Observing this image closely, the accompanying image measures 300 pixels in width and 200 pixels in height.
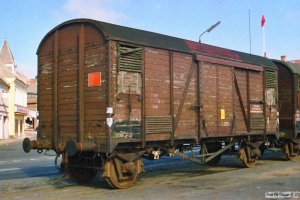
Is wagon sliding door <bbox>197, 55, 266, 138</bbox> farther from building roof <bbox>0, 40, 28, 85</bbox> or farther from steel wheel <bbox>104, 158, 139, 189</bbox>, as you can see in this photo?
building roof <bbox>0, 40, 28, 85</bbox>

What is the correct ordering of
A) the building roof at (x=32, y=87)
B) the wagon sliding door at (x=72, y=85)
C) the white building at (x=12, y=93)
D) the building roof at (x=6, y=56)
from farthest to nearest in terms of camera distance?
the building roof at (x=32, y=87) → the building roof at (x=6, y=56) → the white building at (x=12, y=93) → the wagon sliding door at (x=72, y=85)

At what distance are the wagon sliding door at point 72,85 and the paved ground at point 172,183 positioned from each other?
119 cm

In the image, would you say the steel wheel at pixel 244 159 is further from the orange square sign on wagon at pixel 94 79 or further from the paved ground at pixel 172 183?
the orange square sign on wagon at pixel 94 79

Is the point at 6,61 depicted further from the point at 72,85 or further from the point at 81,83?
the point at 81,83

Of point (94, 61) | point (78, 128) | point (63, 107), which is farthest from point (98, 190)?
point (94, 61)

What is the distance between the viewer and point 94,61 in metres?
9.50

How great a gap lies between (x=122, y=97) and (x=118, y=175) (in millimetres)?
1771

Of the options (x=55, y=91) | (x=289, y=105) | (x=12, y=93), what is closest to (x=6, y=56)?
(x=12, y=93)

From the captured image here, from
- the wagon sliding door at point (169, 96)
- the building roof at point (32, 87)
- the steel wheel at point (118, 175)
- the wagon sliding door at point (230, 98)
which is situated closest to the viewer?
the steel wheel at point (118, 175)

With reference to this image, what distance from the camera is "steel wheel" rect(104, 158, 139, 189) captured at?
30.2 feet

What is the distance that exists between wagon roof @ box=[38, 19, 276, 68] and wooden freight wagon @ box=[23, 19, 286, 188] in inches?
1.2

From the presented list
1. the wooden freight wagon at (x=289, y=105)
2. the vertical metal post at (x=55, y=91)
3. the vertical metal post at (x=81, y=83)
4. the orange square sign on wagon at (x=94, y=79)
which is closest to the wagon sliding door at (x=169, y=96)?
the orange square sign on wagon at (x=94, y=79)

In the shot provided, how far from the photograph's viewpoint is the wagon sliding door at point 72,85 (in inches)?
368

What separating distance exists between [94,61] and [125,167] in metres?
2.51
